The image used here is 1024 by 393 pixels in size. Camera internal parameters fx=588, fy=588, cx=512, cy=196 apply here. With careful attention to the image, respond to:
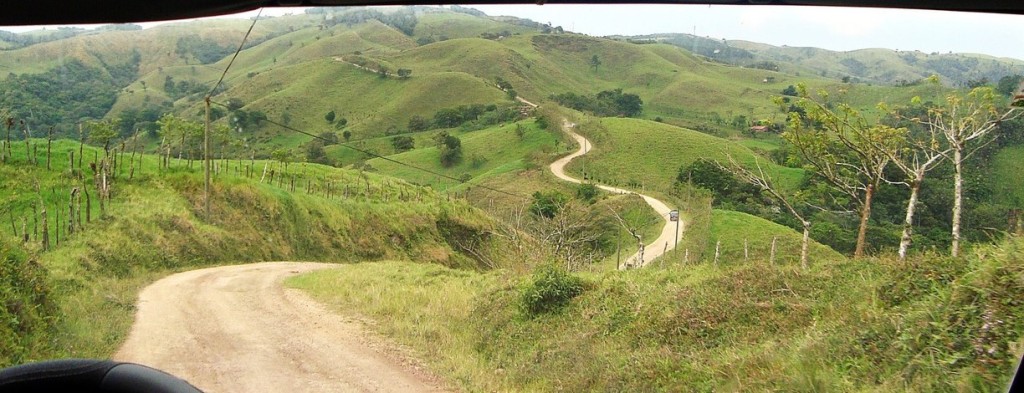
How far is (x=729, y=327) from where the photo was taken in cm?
396

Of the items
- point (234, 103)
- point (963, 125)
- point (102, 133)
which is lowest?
point (234, 103)

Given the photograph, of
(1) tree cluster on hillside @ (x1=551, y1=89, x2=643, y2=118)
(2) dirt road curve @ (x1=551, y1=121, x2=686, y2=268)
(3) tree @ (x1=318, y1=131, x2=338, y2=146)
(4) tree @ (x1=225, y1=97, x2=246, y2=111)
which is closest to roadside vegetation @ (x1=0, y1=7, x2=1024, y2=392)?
(2) dirt road curve @ (x1=551, y1=121, x2=686, y2=268)

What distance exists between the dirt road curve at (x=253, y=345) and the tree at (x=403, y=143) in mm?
15914

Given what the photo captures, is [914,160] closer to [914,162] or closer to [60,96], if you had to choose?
[914,162]

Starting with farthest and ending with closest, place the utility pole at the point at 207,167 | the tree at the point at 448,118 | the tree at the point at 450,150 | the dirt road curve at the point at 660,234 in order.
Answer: the tree at the point at 448,118 < the tree at the point at 450,150 < the dirt road curve at the point at 660,234 < the utility pole at the point at 207,167

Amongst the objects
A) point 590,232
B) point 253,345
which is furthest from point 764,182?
point 253,345

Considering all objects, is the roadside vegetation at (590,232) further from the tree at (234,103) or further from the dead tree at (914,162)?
the tree at (234,103)

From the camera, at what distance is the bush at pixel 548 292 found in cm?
530

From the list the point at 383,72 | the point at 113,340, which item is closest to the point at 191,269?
the point at 113,340

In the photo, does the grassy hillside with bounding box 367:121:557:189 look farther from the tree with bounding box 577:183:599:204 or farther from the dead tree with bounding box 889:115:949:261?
the dead tree with bounding box 889:115:949:261

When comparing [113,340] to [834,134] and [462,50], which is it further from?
[462,50]

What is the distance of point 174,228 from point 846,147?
21.6 ft

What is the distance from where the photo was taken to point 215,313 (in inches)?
189

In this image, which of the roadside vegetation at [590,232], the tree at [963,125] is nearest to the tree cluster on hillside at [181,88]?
the roadside vegetation at [590,232]
